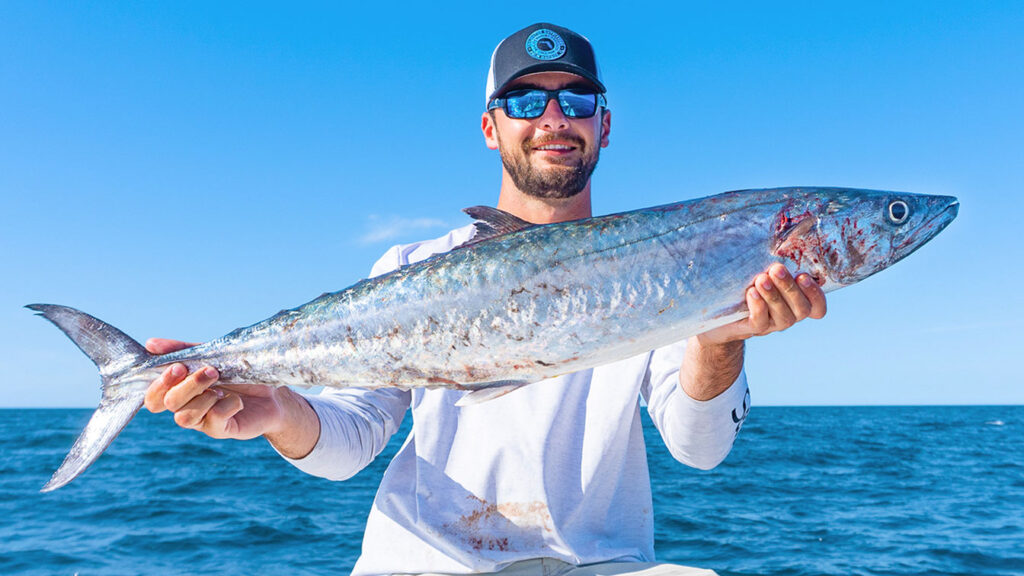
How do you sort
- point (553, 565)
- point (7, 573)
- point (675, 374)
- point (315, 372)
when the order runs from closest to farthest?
point (315, 372)
point (553, 565)
point (675, 374)
point (7, 573)

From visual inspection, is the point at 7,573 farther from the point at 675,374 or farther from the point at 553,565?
the point at 675,374

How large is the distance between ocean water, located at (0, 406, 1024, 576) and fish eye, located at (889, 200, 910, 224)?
820 centimetres

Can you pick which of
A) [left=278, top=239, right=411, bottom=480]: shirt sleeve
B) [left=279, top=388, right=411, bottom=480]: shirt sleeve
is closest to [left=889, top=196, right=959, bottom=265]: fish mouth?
[left=278, top=239, right=411, bottom=480]: shirt sleeve

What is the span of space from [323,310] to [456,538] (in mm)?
1436

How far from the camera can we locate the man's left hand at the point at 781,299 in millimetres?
2541

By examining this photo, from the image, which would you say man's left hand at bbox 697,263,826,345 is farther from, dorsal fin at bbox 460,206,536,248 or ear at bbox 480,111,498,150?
ear at bbox 480,111,498,150

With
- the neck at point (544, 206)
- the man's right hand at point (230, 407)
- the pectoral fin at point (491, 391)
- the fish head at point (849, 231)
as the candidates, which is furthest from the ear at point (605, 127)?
the man's right hand at point (230, 407)

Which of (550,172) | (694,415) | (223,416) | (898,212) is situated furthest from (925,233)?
(223,416)

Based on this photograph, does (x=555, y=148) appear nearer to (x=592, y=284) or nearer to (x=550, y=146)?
(x=550, y=146)

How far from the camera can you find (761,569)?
969cm

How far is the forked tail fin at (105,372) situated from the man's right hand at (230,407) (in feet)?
0.32

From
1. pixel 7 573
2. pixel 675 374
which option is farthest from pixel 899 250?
pixel 7 573

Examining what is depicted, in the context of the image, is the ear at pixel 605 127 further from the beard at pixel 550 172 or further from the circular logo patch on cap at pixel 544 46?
the circular logo patch on cap at pixel 544 46

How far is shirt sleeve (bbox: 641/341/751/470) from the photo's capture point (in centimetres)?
330
